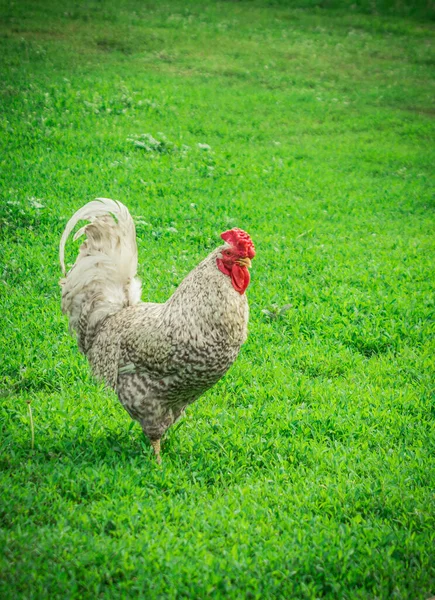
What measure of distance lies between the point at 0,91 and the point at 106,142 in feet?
9.82

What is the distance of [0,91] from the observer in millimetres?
12406

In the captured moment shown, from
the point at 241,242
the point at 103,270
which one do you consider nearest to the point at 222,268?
the point at 241,242

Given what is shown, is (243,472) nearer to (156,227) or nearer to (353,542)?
(353,542)

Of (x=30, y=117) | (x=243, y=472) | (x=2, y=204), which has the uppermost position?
(x=30, y=117)

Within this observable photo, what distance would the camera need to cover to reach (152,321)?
4.31 metres

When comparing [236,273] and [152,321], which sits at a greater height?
[236,273]

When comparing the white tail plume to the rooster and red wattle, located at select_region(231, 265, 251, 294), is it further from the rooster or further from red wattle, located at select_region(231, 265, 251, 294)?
red wattle, located at select_region(231, 265, 251, 294)

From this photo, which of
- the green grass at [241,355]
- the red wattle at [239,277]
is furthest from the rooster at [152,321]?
the green grass at [241,355]

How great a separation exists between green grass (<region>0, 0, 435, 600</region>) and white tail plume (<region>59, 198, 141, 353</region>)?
744mm

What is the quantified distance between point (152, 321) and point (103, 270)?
84 cm

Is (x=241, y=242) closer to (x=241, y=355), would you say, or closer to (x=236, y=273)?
(x=236, y=273)

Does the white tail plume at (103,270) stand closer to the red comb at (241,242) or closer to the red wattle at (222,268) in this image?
the red wattle at (222,268)

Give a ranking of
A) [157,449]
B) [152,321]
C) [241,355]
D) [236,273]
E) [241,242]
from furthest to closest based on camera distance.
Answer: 1. [241,355]
2. [157,449]
3. [152,321]
4. [236,273]
5. [241,242]

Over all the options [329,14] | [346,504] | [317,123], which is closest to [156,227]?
[346,504]
